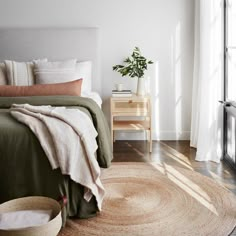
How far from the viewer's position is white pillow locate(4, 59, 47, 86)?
3928mm

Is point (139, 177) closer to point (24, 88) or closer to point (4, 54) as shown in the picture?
point (24, 88)

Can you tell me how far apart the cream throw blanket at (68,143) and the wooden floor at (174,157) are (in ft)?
4.13

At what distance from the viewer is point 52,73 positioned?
3.92 m

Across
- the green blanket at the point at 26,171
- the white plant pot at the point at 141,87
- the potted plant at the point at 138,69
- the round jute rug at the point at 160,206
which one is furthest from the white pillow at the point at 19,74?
the green blanket at the point at 26,171

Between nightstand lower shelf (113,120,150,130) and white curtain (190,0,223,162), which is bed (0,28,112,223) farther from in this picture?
white curtain (190,0,223,162)

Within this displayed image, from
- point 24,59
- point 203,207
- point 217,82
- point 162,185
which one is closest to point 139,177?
point 162,185

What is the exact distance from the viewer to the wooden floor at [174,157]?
11.0 ft

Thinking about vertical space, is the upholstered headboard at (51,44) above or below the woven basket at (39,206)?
above

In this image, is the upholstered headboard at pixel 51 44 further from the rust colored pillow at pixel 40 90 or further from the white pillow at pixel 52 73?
the rust colored pillow at pixel 40 90

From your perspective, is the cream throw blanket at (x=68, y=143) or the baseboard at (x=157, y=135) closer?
the cream throw blanket at (x=68, y=143)

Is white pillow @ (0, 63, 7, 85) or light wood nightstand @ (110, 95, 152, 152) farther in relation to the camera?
light wood nightstand @ (110, 95, 152, 152)

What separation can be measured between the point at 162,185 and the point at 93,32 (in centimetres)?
215

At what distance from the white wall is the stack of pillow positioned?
0.60 m

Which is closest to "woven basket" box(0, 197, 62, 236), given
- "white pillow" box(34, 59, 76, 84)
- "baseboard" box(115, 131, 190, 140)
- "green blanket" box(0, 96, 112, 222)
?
"green blanket" box(0, 96, 112, 222)
